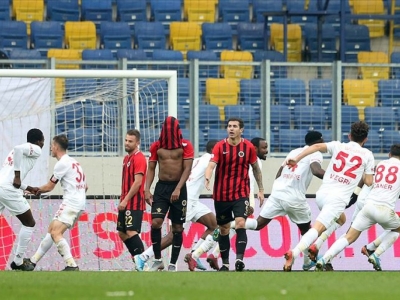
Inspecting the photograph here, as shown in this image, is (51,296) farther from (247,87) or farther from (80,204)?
(247,87)

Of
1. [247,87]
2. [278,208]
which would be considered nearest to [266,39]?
[247,87]

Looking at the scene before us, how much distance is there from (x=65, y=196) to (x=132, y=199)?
0.90 metres

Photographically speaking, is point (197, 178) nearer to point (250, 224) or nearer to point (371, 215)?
point (250, 224)

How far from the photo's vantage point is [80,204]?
51.8ft

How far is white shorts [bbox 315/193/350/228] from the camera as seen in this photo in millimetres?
14812

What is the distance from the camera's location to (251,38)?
24234mm

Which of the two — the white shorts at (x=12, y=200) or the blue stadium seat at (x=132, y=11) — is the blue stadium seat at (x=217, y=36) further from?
the white shorts at (x=12, y=200)

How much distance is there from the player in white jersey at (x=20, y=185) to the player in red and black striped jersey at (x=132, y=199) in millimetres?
1192

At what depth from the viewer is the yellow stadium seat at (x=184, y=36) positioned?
950 inches

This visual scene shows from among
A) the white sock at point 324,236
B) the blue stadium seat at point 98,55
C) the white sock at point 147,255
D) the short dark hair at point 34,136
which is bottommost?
the white sock at point 147,255

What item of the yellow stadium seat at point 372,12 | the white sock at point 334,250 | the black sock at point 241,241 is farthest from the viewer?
the yellow stadium seat at point 372,12

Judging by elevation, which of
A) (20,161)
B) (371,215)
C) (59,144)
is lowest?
(371,215)

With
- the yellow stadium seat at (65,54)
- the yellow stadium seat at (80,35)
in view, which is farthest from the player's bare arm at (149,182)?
the yellow stadium seat at (80,35)

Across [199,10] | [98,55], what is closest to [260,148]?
[98,55]
